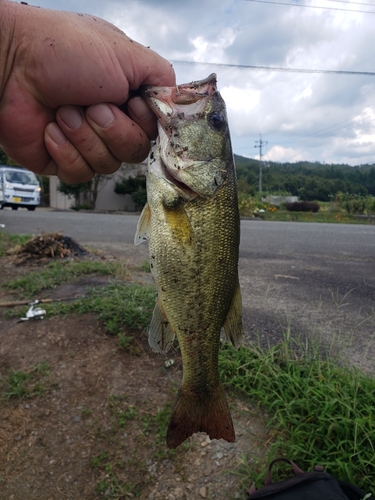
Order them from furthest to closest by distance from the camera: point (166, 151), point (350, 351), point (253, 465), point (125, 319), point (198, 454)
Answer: point (125, 319)
point (350, 351)
point (198, 454)
point (253, 465)
point (166, 151)

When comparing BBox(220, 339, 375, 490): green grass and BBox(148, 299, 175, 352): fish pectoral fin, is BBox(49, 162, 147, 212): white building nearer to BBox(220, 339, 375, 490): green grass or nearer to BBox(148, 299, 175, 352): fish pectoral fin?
BBox(220, 339, 375, 490): green grass

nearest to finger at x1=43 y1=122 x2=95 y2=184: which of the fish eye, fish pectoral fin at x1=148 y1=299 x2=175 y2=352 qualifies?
the fish eye

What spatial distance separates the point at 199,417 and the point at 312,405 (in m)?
1.25

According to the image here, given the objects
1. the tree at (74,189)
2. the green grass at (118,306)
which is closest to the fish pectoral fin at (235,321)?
the green grass at (118,306)

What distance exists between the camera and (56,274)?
5.63 m

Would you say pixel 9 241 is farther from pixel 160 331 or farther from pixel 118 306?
pixel 160 331

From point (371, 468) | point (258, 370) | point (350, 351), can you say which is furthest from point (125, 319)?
point (371, 468)

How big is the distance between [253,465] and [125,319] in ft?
5.94

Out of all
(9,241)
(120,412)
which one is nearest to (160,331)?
(120,412)

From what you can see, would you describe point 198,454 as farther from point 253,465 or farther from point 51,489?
point 51,489

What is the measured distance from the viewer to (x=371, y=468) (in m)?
2.32

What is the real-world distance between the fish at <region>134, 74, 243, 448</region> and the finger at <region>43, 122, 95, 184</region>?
41 centimetres

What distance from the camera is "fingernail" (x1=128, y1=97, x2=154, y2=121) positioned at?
71.1 inches

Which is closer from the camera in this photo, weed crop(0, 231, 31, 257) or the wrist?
the wrist
